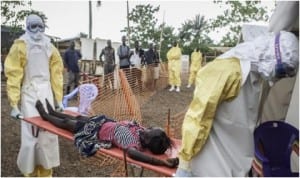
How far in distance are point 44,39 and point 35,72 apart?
34 cm

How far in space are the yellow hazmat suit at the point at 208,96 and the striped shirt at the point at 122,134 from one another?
1.28 meters

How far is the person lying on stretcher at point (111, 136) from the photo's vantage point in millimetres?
3207

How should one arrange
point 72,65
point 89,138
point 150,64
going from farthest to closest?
1. point 150,64
2. point 72,65
3. point 89,138

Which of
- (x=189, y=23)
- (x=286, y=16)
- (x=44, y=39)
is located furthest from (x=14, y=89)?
(x=189, y=23)

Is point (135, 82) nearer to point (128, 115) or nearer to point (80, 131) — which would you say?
point (128, 115)

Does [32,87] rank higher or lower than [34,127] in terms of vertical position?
higher

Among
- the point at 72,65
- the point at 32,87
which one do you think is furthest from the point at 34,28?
the point at 72,65

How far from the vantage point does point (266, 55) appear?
207 cm

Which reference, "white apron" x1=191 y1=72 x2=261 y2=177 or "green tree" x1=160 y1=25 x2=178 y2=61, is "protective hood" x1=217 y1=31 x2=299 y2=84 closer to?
"white apron" x1=191 y1=72 x2=261 y2=177

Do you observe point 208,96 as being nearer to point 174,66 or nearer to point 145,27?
point 174,66

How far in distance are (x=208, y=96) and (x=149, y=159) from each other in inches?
41.0

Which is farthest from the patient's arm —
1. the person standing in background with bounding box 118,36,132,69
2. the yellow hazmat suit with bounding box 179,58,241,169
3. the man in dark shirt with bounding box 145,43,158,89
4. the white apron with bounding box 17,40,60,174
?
the man in dark shirt with bounding box 145,43,158,89

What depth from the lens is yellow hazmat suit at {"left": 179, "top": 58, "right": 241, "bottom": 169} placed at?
6.64 ft

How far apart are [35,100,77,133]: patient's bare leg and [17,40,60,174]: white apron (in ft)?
0.27
